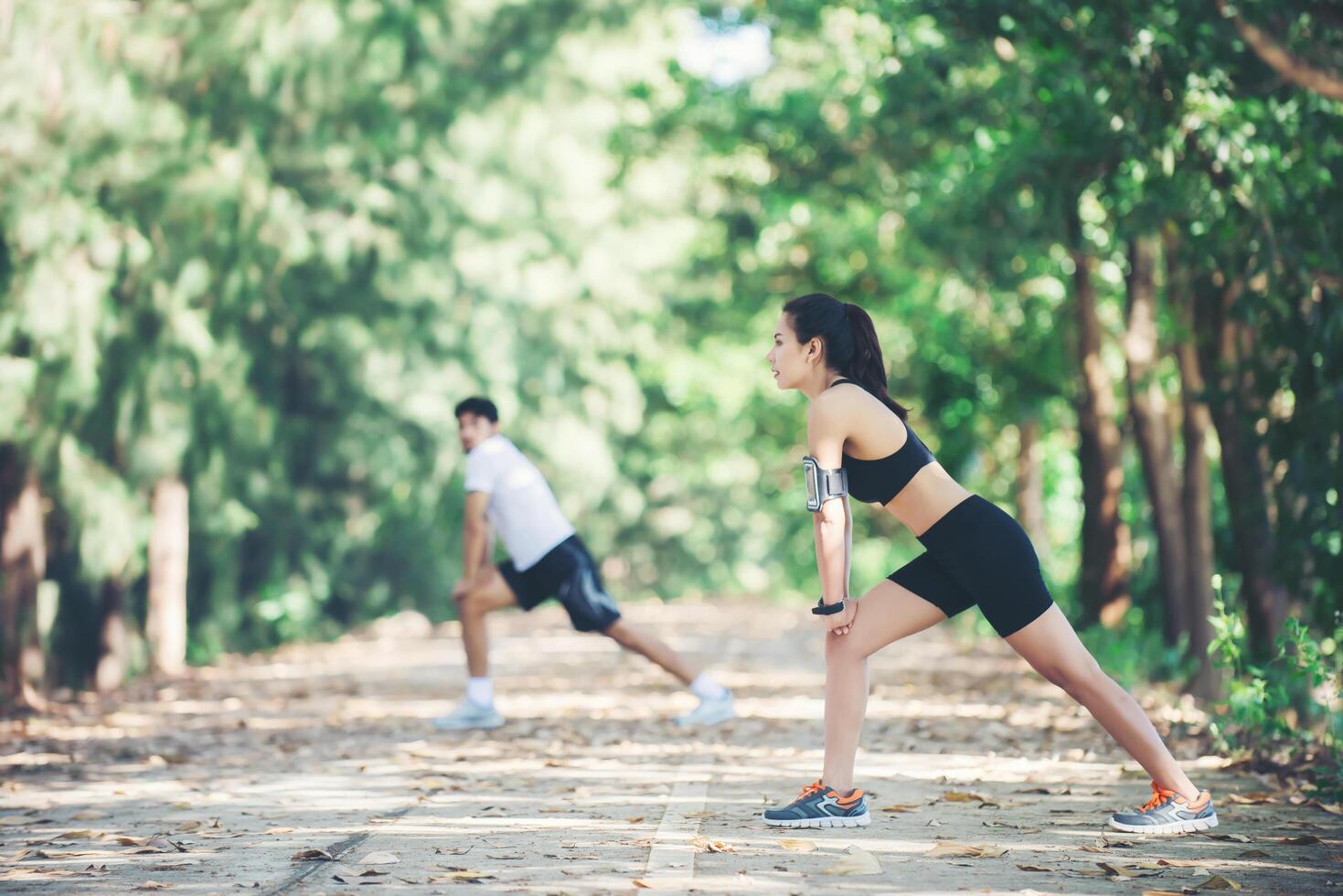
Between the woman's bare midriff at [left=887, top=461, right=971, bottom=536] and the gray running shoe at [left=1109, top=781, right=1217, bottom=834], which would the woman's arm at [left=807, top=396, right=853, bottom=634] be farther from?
the gray running shoe at [left=1109, top=781, right=1217, bottom=834]

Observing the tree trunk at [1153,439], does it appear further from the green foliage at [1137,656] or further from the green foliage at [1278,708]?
the green foliage at [1278,708]

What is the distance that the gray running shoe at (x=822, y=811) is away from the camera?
21.6 ft

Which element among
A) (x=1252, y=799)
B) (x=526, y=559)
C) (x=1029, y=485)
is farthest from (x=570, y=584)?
(x=1029, y=485)

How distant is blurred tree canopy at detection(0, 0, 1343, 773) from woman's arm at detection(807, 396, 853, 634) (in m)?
2.41

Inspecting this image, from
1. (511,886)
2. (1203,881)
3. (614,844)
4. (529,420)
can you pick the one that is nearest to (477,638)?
(614,844)

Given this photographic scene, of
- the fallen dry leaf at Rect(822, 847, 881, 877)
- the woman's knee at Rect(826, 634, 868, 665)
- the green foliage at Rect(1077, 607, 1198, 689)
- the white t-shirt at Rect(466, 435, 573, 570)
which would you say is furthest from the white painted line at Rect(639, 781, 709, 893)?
the green foliage at Rect(1077, 607, 1198, 689)

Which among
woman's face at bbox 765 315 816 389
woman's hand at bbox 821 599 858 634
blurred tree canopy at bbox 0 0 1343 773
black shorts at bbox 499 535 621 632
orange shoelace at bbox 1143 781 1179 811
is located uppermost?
blurred tree canopy at bbox 0 0 1343 773

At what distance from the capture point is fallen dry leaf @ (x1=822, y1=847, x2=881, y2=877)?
568 centimetres

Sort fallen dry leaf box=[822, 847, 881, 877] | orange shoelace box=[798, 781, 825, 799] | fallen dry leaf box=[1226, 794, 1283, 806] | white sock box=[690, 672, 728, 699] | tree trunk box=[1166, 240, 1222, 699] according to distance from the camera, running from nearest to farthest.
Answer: fallen dry leaf box=[822, 847, 881, 877] → orange shoelace box=[798, 781, 825, 799] → fallen dry leaf box=[1226, 794, 1283, 806] → white sock box=[690, 672, 728, 699] → tree trunk box=[1166, 240, 1222, 699]

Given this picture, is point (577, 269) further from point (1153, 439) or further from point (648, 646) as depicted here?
point (648, 646)

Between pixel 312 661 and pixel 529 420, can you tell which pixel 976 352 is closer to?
pixel 312 661

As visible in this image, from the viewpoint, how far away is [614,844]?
6254 mm

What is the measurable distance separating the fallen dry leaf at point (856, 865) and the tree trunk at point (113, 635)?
12790 mm

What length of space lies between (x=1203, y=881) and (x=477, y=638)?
20.4ft
